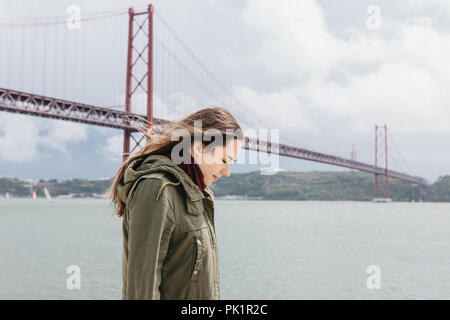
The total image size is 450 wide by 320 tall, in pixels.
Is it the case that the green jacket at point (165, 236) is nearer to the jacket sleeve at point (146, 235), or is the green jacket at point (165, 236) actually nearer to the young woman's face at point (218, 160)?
the jacket sleeve at point (146, 235)

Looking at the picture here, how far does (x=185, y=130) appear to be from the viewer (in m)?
1.09

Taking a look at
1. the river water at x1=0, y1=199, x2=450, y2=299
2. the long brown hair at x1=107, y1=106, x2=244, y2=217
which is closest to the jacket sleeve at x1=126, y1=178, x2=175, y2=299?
the long brown hair at x1=107, y1=106, x2=244, y2=217

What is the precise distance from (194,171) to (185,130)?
0.11m

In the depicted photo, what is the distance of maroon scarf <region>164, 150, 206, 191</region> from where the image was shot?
112 centimetres

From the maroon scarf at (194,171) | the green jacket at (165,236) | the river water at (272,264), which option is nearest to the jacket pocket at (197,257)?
the green jacket at (165,236)

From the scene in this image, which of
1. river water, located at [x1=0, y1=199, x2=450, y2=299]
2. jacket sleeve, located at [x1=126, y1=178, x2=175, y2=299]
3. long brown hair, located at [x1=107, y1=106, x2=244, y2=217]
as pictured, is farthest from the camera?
river water, located at [x1=0, y1=199, x2=450, y2=299]

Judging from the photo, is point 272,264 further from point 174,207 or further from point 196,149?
point 174,207

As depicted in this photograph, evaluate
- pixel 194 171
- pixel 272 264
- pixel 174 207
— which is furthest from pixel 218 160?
pixel 272 264

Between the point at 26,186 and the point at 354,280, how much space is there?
6780 centimetres

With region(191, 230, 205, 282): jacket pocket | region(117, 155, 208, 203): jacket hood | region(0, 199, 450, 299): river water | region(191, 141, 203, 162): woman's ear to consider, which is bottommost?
region(0, 199, 450, 299): river water

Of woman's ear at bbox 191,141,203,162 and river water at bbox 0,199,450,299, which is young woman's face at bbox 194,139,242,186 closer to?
woman's ear at bbox 191,141,203,162

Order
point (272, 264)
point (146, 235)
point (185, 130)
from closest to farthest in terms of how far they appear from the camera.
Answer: point (146, 235) → point (185, 130) → point (272, 264)
